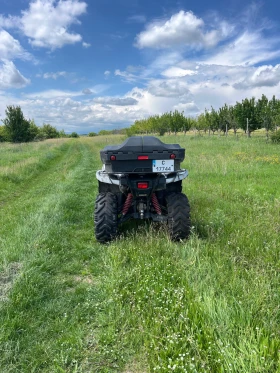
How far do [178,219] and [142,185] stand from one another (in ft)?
2.43

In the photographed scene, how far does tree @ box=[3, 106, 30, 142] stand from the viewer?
3559 cm

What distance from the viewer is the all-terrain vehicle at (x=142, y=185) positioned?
3.80 metres

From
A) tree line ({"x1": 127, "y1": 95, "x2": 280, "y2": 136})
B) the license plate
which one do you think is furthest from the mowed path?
tree line ({"x1": 127, "y1": 95, "x2": 280, "y2": 136})

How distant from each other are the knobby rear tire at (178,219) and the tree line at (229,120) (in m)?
24.1

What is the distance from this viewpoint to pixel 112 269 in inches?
131

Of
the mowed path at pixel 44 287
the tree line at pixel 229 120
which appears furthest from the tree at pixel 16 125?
the mowed path at pixel 44 287

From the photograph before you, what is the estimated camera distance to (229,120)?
3850cm

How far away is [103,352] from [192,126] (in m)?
57.3

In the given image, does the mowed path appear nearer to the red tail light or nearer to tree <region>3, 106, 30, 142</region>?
the red tail light

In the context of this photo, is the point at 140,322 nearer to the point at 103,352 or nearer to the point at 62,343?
the point at 103,352

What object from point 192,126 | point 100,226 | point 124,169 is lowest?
point 100,226

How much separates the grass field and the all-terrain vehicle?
0.31 m

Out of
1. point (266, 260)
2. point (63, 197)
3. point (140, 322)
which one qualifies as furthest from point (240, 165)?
point (140, 322)

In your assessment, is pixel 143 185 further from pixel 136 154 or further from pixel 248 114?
pixel 248 114
